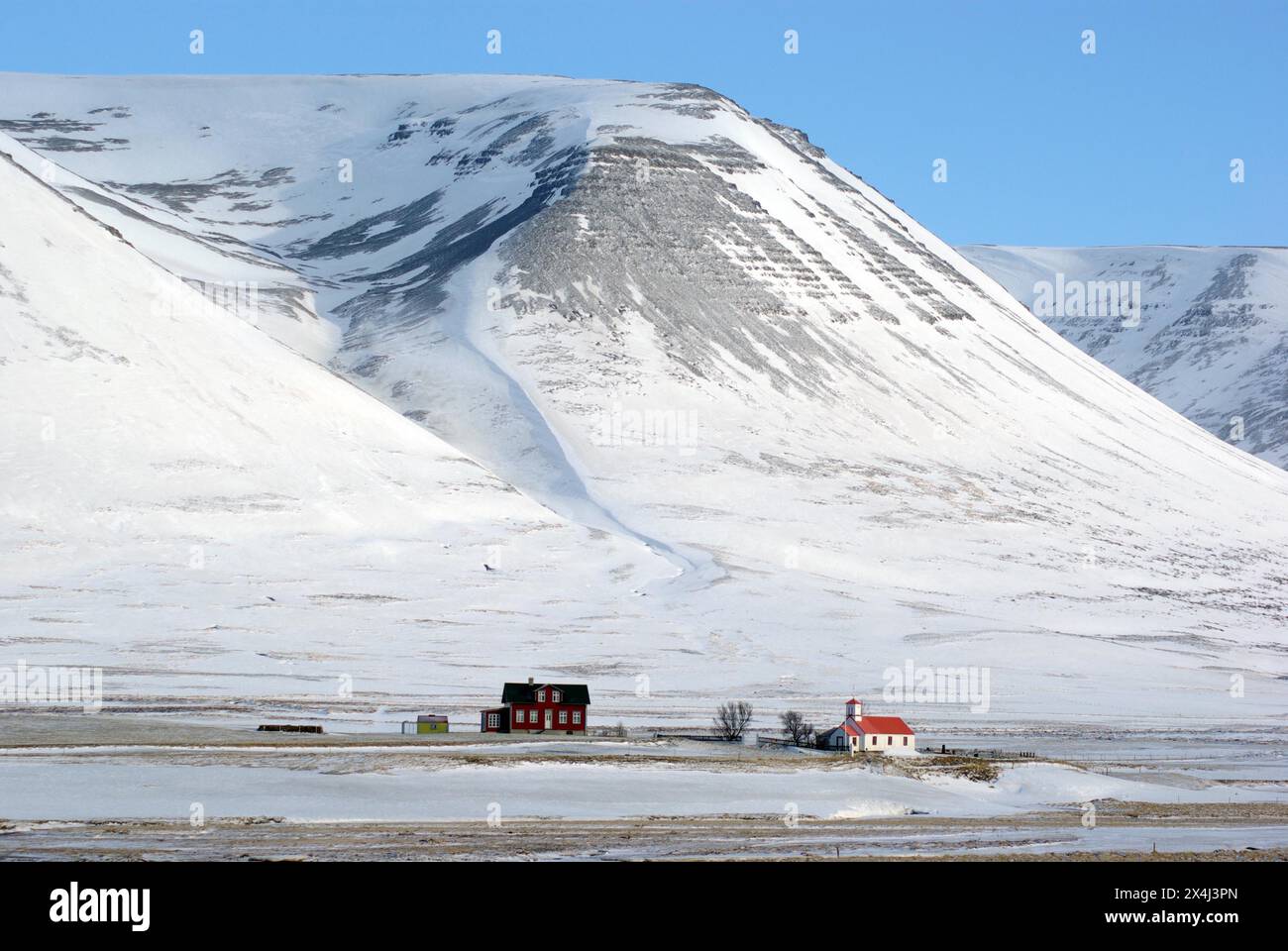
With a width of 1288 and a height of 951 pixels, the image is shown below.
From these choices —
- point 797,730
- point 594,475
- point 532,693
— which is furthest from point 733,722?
point 594,475

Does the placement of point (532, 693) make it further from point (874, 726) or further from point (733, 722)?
point (874, 726)

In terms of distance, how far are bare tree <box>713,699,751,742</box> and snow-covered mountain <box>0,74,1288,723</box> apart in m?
5.80

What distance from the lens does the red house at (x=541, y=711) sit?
62.1 m

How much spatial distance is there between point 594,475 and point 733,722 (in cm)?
7717

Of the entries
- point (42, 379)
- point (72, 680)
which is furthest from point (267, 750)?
point (42, 379)

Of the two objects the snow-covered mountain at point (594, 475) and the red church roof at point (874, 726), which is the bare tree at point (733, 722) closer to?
the red church roof at point (874, 726)

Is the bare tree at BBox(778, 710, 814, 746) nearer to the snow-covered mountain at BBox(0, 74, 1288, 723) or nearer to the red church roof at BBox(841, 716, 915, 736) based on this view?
the red church roof at BBox(841, 716, 915, 736)

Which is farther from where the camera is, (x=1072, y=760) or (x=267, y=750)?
(x=1072, y=760)

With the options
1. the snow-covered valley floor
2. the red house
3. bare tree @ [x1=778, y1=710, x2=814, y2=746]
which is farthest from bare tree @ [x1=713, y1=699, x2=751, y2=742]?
the red house

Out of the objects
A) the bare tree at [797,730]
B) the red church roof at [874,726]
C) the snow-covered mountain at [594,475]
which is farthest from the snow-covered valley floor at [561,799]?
the snow-covered mountain at [594,475]
